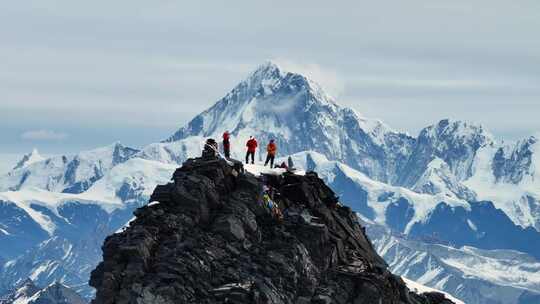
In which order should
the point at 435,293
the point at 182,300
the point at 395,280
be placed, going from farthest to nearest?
the point at 435,293, the point at 395,280, the point at 182,300

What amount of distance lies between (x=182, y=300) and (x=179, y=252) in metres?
4.24

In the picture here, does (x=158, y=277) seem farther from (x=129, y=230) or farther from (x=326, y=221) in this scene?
(x=326, y=221)

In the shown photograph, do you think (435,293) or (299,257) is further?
(435,293)

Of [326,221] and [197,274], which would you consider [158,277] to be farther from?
[326,221]

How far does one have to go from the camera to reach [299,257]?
3337 inches

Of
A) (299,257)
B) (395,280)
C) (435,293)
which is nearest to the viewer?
(299,257)

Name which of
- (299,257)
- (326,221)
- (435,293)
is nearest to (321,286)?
(299,257)

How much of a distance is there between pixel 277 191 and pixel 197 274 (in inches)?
684

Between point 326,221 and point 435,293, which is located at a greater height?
point 326,221

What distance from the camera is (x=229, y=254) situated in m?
83.4

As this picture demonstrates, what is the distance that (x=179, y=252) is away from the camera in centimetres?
8100

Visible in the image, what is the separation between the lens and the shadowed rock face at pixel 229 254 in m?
79.6

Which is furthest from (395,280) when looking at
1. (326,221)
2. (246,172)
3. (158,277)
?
(158,277)

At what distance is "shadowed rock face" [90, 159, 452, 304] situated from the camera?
7962cm
